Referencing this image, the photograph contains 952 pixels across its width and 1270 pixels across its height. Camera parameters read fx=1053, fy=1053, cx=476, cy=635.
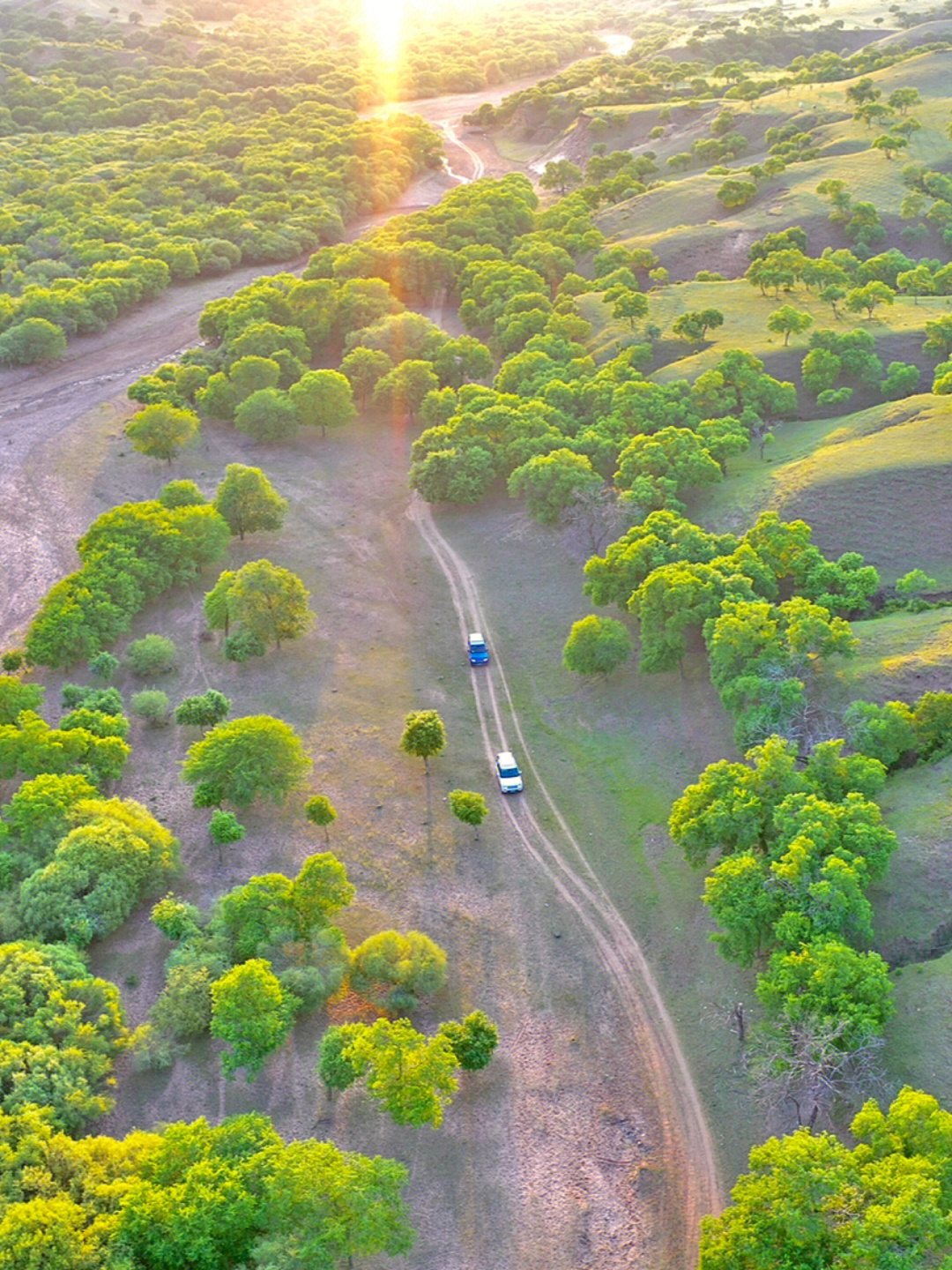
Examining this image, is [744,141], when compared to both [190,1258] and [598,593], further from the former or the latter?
[190,1258]

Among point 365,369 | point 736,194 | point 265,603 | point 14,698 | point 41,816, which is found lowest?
point 41,816

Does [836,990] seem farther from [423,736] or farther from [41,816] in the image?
[41,816]

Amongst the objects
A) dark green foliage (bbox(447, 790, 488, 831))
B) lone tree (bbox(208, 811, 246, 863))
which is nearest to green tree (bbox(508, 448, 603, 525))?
dark green foliage (bbox(447, 790, 488, 831))

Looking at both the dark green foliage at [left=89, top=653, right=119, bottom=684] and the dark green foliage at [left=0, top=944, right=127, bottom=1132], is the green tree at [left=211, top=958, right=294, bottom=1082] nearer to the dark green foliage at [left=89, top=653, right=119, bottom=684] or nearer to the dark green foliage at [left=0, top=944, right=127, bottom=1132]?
the dark green foliage at [left=0, top=944, right=127, bottom=1132]

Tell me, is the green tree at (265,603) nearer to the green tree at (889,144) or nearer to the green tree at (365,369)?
the green tree at (365,369)

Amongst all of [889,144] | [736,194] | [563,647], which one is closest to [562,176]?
[736,194]

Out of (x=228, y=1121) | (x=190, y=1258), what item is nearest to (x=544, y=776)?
(x=228, y=1121)
